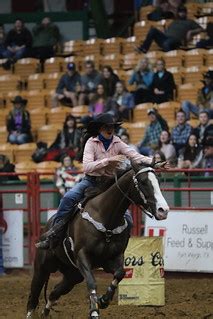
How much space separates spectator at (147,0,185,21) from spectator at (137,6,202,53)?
527mm

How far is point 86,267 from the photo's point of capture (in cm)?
1153

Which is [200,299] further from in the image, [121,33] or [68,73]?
[121,33]

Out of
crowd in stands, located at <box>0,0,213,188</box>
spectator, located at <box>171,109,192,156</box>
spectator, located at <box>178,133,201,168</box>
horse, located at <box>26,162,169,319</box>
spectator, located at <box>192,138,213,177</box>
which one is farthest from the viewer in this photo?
spectator, located at <box>171,109,192,156</box>

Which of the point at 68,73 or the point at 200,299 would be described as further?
the point at 68,73

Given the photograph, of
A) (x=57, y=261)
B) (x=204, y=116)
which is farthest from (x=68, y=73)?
(x=57, y=261)

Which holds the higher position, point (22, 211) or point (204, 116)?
point (204, 116)

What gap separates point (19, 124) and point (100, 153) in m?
11.4

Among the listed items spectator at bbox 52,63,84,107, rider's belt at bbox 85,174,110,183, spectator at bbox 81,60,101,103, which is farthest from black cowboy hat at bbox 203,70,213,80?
rider's belt at bbox 85,174,110,183

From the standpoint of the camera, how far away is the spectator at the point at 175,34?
23438 mm

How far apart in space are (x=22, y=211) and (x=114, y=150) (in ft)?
22.1

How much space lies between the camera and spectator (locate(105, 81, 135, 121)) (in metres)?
21.8

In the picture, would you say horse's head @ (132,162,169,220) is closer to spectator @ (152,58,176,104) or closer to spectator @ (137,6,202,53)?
spectator @ (152,58,176,104)

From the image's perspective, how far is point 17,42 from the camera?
26.7m

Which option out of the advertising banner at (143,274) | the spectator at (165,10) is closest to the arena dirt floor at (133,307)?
the advertising banner at (143,274)
